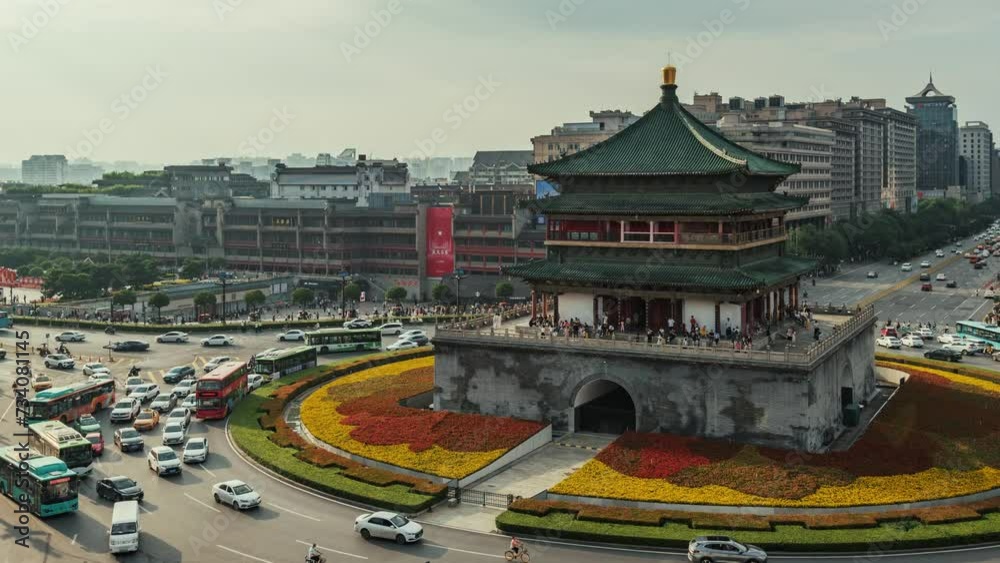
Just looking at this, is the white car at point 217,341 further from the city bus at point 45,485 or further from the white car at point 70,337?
the city bus at point 45,485

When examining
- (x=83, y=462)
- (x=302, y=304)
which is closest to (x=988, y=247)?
(x=302, y=304)

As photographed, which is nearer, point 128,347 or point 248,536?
point 248,536

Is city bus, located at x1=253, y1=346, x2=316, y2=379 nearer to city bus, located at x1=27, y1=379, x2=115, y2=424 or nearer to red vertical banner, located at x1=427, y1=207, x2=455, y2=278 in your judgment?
city bus, located at x1=27, y1=379, x2=115, y2=424

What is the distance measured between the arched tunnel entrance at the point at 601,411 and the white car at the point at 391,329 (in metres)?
43.4

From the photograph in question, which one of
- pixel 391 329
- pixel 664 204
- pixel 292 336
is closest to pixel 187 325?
pixel 292 336

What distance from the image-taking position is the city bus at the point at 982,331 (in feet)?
288

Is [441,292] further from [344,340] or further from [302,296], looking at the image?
[344,340]

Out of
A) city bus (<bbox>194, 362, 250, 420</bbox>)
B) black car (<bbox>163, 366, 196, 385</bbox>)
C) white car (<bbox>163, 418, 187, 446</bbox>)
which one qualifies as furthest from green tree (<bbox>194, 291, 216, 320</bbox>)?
white car (<bbox>163, 418, 187, 446</bbox>)

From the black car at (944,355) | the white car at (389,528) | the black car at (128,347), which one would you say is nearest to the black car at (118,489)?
the white car at (389,528)

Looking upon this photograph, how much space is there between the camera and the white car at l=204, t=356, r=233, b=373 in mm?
77575

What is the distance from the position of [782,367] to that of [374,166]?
431 ft

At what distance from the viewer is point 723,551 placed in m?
38.3

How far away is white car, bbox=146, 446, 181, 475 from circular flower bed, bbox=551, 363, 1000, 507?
2064cm

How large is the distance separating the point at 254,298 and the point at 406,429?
69583 mm
